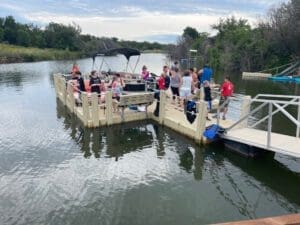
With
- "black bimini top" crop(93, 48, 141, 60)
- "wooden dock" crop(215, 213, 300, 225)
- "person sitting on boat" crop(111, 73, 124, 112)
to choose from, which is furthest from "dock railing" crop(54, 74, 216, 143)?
"wooden dock" crop(215, 213, 300, 225)

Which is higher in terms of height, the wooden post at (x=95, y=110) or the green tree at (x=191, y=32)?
the green tree at (x=191, y=32)

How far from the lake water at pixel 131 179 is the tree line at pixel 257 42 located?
35589 millimetres

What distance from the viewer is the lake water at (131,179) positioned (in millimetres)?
7359

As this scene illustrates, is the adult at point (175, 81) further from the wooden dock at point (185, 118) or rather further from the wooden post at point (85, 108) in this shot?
the wooden post at point (85, 108)

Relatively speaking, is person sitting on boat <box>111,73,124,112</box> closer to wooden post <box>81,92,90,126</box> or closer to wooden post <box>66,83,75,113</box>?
wooden post <box>81,92,90,126</box>

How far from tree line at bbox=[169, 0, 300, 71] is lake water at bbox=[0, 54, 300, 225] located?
35589mm

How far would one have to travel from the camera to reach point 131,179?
9062 millimetres

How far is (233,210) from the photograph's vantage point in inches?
300

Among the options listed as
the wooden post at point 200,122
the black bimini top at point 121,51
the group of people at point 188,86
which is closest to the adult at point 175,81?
the group of people at point 188,86

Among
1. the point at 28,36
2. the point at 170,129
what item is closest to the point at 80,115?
the point at 170,129

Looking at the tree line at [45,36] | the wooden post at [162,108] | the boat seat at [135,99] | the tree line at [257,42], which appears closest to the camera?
the boat seat at [135,99]

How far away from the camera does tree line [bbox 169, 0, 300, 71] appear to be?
43.4 metres

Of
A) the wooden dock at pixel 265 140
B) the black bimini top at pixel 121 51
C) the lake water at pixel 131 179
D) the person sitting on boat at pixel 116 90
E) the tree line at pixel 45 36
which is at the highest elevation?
the tree line at pixel 45 36

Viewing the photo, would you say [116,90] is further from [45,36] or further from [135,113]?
[45,36]
